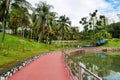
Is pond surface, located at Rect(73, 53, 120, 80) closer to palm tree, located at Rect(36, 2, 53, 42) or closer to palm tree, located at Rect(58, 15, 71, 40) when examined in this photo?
palm tree, located at Rect(36, 2, 53, 42)

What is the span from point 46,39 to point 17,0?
179ft

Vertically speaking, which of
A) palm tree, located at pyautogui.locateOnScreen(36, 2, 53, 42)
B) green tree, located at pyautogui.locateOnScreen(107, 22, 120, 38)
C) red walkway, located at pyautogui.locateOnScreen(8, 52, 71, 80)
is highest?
palm tree, located at pyautogui.locateOnScreen(36, 2, 53, 42)

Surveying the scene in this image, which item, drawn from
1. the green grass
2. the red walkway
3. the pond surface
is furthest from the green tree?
the red walkway

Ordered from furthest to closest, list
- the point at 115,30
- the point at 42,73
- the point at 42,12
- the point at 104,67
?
the point at 115,30, the point at 42,12, the point at 104,67, the point at 42,73

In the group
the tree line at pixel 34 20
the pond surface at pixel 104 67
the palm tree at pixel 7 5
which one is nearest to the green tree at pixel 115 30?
the tree line at pixel 34 20

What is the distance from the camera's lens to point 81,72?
32.5 ft

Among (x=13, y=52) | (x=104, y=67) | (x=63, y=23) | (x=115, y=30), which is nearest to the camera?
(x=104, y=67)

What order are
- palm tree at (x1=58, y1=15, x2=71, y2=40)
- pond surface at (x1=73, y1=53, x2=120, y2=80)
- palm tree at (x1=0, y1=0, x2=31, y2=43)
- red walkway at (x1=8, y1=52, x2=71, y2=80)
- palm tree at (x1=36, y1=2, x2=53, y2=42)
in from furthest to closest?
palm tree at (x1=58, y1=15, x2=71, y2=40), palm tree at (x1=36, y1=2, x2=53, y2=42), palm tree at (x1=0, y1=0, x2=31, y2=43), pond surface at (x1=73, y1=53, x2=120, y2=80), red walkway at (x1=8, y1=52, x2=71, y2=80)

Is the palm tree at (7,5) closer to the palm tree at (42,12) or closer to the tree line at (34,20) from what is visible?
the tree line at (34,20)

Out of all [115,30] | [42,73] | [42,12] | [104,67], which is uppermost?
[42,12]

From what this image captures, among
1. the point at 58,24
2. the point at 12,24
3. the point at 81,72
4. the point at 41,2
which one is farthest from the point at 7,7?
the point at 58,24

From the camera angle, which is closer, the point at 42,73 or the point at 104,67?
the point at 42,73

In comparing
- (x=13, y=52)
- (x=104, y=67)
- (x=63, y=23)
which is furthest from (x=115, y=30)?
(x=104, y=67)

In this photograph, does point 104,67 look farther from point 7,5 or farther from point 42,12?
point 42,12
